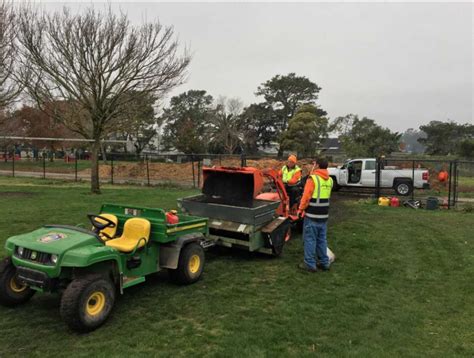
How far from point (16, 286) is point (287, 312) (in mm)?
3349

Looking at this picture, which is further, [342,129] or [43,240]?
[342,129]

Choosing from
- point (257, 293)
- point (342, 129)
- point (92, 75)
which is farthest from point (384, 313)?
point (342, 129)

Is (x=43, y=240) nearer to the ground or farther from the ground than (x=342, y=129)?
nearer to the ground

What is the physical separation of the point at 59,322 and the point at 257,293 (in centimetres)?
258

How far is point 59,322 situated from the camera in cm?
460

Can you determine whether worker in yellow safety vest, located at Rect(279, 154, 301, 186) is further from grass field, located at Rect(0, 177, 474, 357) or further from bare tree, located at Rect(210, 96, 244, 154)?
bare tree, located at Rect(210, 96, 244, 154)

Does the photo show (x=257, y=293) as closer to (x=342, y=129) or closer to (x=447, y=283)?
(x=447, y=283)

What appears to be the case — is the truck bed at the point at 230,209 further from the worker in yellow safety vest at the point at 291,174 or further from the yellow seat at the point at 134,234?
the yellow seat at the point at 134,234

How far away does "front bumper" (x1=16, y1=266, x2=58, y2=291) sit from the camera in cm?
427

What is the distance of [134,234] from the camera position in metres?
5.34

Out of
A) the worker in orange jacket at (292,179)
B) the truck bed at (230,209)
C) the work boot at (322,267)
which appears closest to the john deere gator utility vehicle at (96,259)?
the truck bed at (230,209)

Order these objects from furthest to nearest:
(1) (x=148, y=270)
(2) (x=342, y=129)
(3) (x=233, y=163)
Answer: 1. (2) (x=342, y=129)
2. (3) (x=233, y=163)
3. (1) (x=148, y=270)

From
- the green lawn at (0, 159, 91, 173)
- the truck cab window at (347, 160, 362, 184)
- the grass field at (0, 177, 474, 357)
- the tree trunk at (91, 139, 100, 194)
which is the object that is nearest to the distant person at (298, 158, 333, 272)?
the grass field at (0, 177, 474, 357)

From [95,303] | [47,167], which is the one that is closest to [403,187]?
[95,303]
